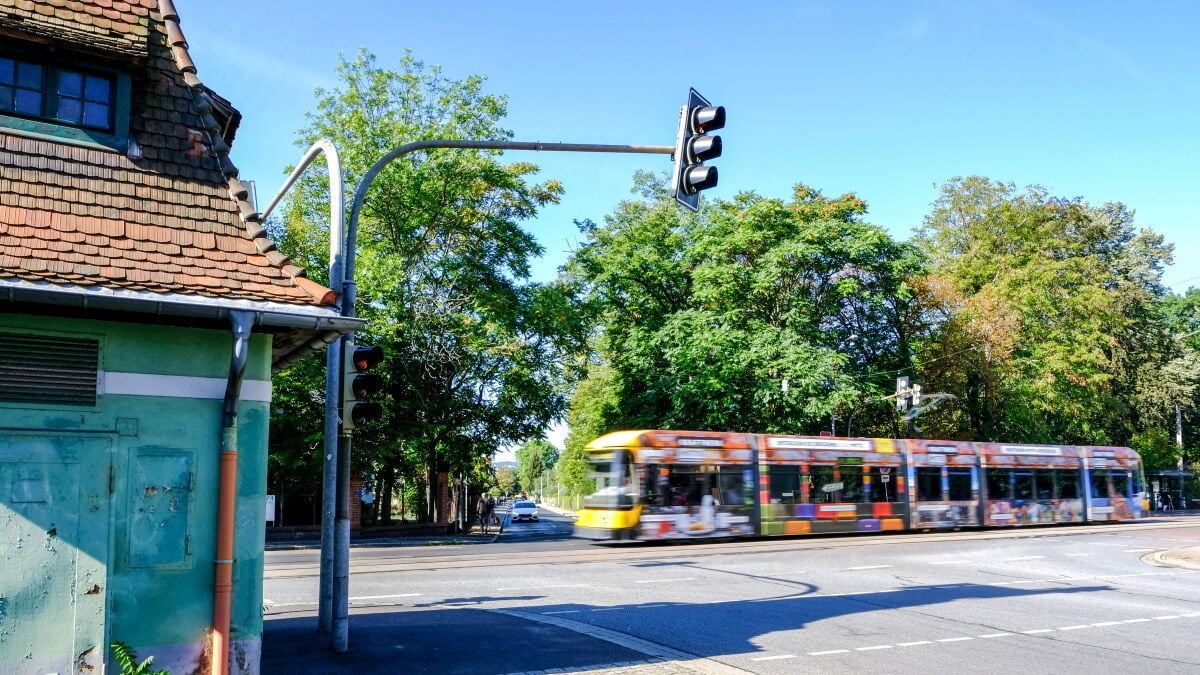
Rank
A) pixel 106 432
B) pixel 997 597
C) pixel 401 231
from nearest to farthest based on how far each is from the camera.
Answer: pixel 106 432, pixel 997 597, pixel 401 231

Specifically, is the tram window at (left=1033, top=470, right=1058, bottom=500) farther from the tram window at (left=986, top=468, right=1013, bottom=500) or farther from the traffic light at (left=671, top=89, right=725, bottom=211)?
the traffic light at (left=671, top=89, right=725, bottom=211)

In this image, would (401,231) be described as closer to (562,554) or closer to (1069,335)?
(562,554)

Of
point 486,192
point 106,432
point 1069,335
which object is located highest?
point 486,192

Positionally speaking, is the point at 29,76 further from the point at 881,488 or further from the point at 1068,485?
the point at 1068,485

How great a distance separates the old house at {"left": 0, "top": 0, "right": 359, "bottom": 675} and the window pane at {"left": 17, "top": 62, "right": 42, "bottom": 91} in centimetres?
1

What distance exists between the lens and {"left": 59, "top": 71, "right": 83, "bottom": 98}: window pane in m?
7.52

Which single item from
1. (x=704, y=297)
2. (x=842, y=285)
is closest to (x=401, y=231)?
(x=704, y=297)

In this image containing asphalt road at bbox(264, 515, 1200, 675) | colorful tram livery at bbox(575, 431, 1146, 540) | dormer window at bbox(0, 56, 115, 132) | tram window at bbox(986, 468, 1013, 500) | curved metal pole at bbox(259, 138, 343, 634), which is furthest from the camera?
tram window at bbox(986, 468, 1013, 500)

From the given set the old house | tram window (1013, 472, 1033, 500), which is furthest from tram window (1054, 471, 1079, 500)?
the old house

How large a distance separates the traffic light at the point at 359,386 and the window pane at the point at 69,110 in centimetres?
312

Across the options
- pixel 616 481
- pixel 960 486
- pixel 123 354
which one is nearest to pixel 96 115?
pixel 123 354

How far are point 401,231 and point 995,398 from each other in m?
27.8

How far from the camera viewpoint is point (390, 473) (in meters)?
35.3

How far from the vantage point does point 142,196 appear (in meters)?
7.49
